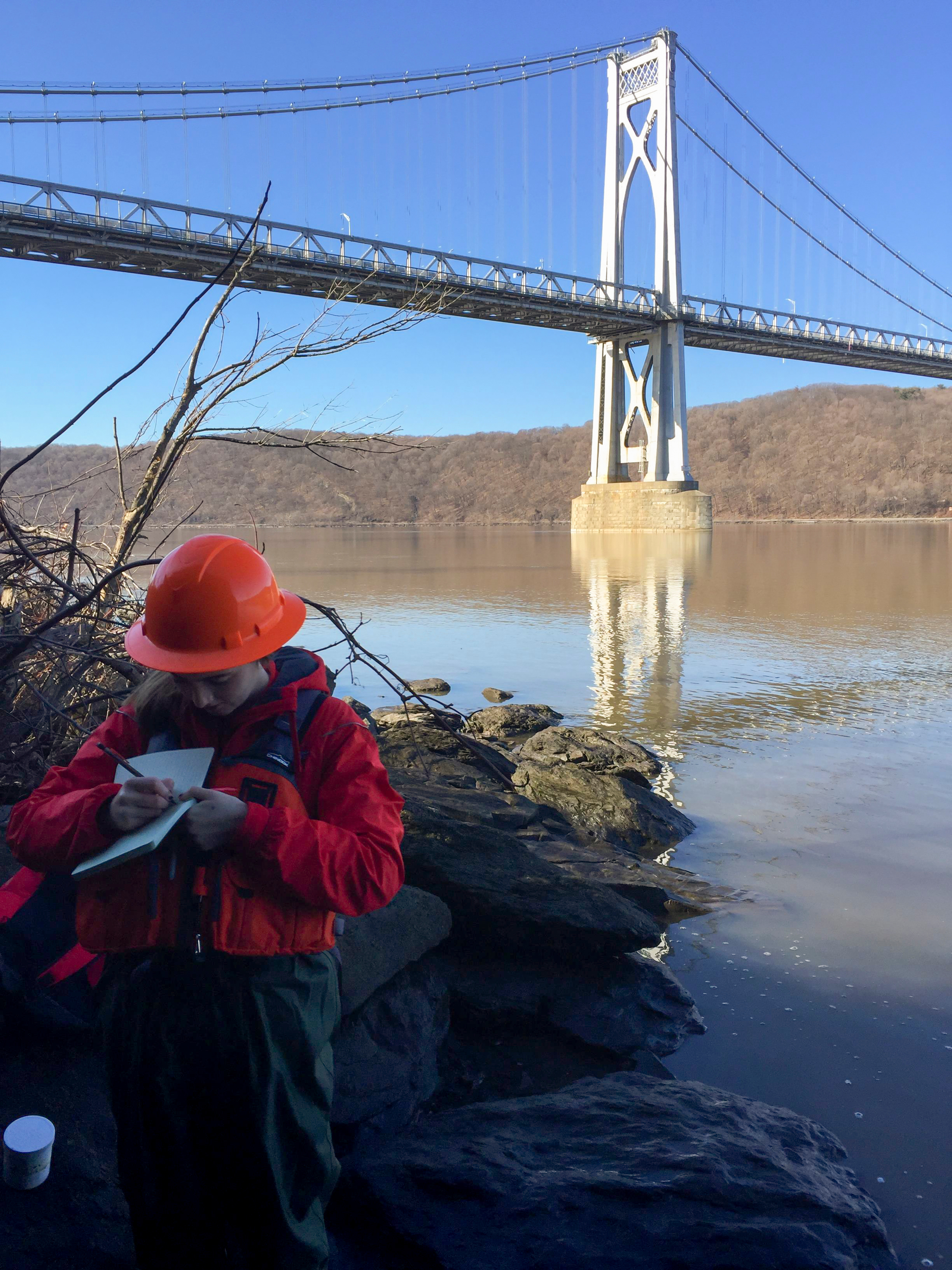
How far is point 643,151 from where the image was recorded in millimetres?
37844

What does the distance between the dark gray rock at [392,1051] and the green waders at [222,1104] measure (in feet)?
1.95

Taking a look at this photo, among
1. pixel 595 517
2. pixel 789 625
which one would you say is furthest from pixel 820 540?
pixel 789 625

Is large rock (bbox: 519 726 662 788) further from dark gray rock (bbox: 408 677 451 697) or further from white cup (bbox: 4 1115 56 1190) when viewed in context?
white cup (bbox: 4 1115 56 1190)

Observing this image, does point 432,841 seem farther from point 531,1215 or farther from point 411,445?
point 411,445

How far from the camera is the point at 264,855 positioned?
1.28 m

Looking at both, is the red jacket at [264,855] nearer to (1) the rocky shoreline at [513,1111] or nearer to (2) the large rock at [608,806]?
(1) the rocky shoreline at [513,1111]

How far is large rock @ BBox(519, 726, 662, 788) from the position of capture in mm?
5176

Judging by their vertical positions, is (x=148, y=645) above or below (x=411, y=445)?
below

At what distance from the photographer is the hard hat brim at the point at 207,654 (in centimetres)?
135

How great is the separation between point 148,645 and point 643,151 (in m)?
41.6

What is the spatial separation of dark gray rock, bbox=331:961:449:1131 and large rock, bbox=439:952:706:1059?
0.13m

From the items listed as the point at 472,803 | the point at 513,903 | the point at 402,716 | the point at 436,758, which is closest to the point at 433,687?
the point at 402,716

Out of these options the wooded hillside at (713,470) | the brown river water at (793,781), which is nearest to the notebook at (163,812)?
the brown river water at (793,781)

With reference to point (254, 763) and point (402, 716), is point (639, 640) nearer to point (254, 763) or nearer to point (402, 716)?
point (402, 716)
